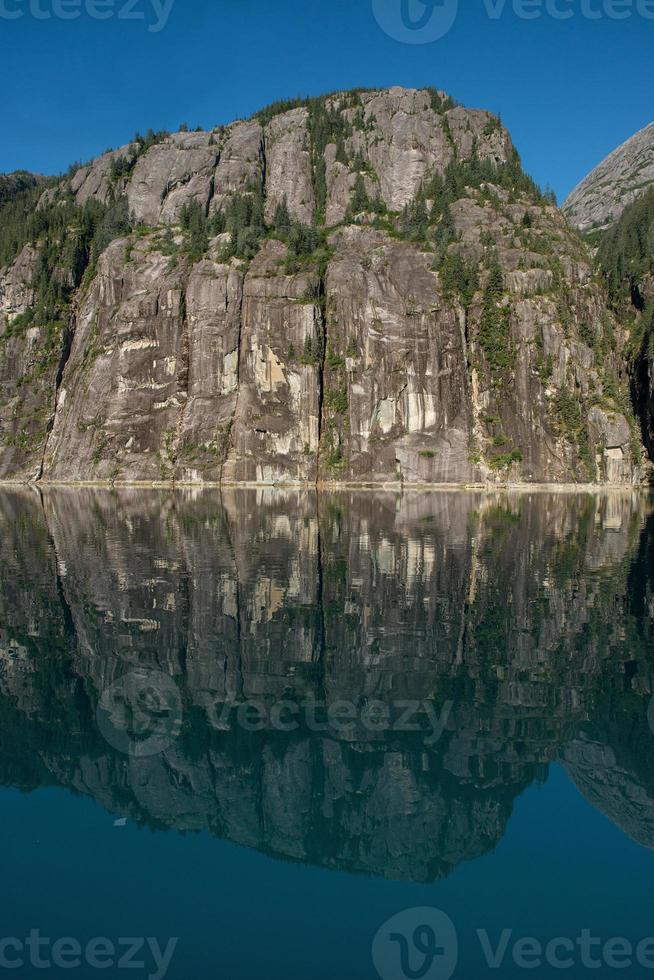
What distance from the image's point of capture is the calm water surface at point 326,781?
9227 mm

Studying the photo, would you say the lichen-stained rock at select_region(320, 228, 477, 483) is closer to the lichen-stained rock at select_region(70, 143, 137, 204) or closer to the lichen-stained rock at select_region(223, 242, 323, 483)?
the lichen-stained rock at select_region(223, 242, 323, 483)

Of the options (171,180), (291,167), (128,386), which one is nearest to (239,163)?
(291,167)

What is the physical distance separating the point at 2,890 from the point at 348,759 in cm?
609

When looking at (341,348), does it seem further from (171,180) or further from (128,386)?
(171,180)

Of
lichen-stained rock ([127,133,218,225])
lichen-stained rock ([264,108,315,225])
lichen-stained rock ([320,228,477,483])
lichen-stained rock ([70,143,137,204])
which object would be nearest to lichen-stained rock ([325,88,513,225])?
lichen-stained rock ([264,108,315,225])

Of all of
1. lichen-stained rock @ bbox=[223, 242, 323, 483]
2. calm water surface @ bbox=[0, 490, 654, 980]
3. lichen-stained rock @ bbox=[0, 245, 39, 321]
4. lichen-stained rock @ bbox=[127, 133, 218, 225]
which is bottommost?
calm water surface @ bbox=[0, 490, 654, 980]

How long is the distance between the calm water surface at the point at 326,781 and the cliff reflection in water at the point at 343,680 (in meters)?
0.07

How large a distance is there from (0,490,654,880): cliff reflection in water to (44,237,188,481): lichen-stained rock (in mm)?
74356

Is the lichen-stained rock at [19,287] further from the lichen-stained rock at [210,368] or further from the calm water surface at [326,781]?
the calm water surface at [326,781]

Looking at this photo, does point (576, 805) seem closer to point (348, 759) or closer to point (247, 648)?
point (348, 759)

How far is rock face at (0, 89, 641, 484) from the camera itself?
10469 centimetres

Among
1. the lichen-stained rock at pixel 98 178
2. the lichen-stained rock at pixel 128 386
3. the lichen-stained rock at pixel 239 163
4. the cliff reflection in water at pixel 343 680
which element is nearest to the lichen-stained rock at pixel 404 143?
the lichen-stained rock at pixel 239 163

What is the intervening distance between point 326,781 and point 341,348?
10029cm

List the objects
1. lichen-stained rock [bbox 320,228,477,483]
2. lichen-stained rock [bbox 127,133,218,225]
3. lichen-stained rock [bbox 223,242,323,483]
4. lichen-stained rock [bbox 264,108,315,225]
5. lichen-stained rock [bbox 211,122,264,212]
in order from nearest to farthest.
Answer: lichen-stained rock [bbox 320,228,477,483], lichen-stained rock [bbox 223,242,323,483], lichen-stained rock [bbox 264,108,315,225], lichen-stained rock [bbox 211,122,264,212], lichen-stained rock [bbox 127,133,218,225]
